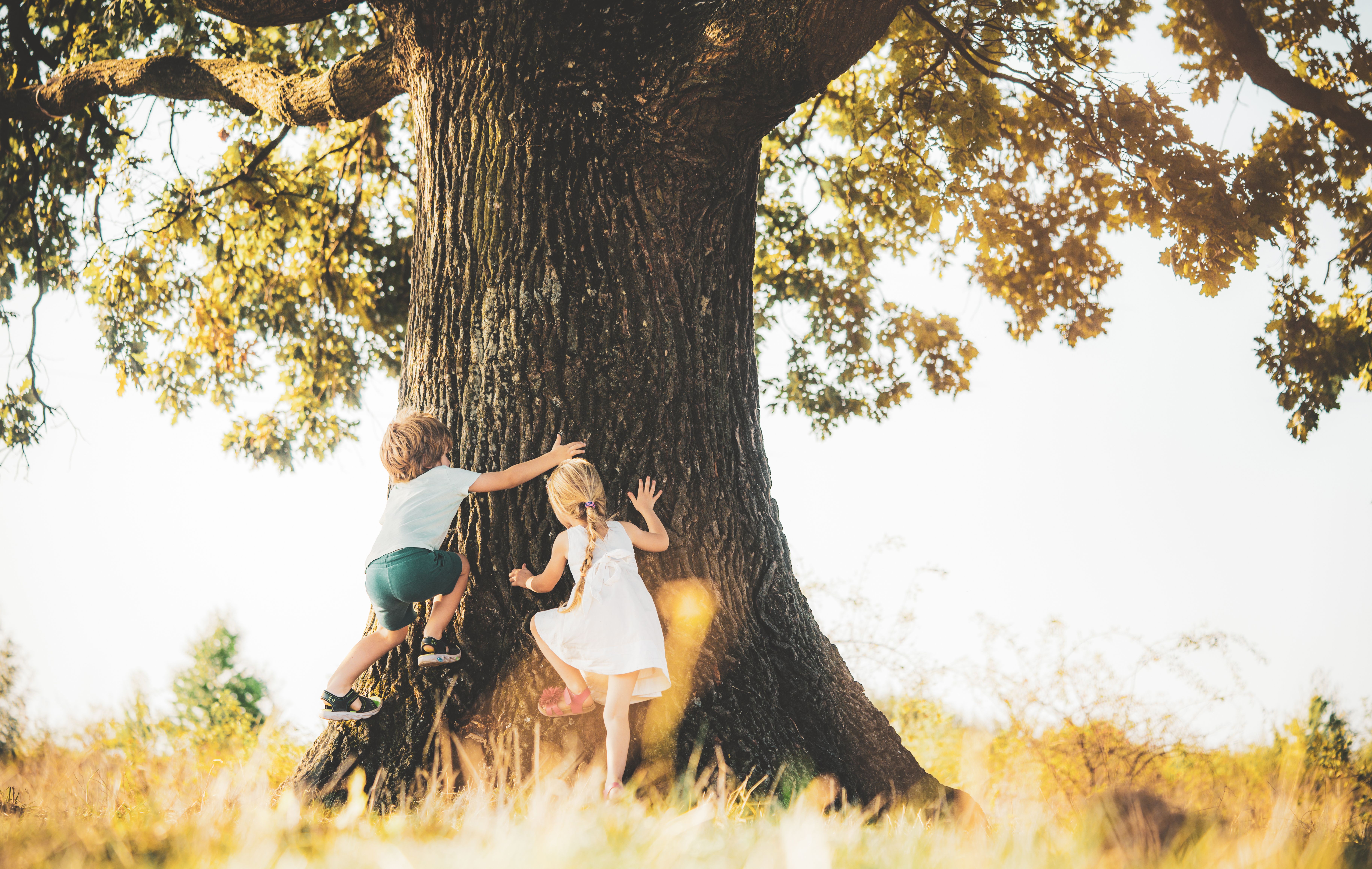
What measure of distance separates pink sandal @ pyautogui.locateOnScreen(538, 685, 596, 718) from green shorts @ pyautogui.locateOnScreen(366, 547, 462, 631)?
26.7 inches

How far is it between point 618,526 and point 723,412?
89 cm

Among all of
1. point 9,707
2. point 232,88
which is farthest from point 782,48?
point 9,707

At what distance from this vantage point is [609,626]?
3686 millimetres

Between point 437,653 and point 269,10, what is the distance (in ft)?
11.3

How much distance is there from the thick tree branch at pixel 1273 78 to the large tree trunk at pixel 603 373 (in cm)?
203

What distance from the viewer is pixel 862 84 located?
28.8 feet

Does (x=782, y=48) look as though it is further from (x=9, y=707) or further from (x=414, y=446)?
(x=9, y=707)

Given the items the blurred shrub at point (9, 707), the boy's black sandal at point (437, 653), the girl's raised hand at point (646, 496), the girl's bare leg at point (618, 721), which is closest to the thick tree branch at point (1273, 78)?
the girl's raised hand at point (646, 496)

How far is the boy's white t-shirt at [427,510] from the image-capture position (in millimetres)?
3879

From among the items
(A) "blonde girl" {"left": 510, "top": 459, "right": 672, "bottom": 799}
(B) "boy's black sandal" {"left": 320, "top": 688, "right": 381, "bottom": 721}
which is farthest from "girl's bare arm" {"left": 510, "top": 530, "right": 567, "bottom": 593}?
(B) "boy's black sandal" {"left": 320, "top": 688, "right": 381, "bottom": 721}

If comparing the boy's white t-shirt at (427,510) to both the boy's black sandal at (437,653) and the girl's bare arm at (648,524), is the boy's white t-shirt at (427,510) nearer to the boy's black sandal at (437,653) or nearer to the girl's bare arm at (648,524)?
the boy's black sandal at (437,653)

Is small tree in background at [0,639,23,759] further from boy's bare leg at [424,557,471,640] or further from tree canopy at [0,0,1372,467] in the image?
boy's bare leg at [424,557,471,640]

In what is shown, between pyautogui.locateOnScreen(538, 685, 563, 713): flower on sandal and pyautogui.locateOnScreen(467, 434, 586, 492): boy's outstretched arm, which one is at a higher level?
pyautogui.locateOnScreen(467, 434, 586, 492): boy's outstretched arm

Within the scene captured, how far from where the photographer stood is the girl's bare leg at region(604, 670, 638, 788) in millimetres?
3635
